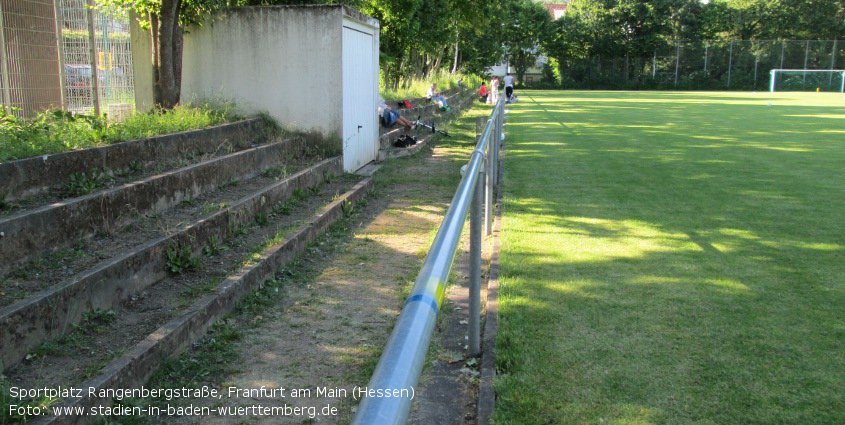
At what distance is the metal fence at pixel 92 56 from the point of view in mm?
9398

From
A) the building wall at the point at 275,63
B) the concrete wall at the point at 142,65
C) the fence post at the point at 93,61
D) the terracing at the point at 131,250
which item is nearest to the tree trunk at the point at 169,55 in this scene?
the concrete wall at the point at 142,65

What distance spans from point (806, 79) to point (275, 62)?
174 feet

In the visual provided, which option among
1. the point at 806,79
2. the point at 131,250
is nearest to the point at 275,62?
the point at 131,250

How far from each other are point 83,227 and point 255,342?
5.19 ft

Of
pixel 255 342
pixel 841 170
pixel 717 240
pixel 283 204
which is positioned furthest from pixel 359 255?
pixel 841 170

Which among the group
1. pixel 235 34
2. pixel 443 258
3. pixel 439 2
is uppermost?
pixel 439 2

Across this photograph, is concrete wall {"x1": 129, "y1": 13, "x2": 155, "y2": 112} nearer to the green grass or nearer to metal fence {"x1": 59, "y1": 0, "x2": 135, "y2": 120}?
metal fence {"x1": 59, "y1": 0, "x2": 135, "y2": 120}

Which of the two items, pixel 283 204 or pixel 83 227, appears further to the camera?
pixel 283 204

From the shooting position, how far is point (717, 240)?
6473 millimetres

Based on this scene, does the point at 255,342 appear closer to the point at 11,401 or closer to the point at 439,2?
the point at 11,401

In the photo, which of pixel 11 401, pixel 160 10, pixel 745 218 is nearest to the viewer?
pixel 11 401

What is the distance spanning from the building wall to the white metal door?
288 mm

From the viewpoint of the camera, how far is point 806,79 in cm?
5225

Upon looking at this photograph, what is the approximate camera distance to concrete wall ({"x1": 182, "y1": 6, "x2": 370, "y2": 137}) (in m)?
9.72
